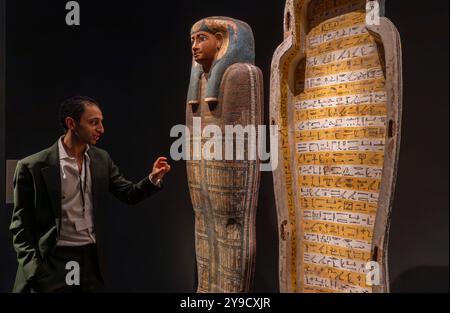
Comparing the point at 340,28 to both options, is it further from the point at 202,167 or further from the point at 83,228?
the point at 83,228

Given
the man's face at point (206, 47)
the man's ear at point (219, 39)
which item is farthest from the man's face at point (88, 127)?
the man's ear at point (219, 39)

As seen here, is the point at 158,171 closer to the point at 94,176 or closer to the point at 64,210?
the point at 94,176

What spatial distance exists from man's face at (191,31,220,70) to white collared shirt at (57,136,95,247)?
0.85 m

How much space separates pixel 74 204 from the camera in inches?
106

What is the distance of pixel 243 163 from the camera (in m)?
2.73

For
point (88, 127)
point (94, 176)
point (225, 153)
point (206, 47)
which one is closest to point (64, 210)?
point (94, 176)

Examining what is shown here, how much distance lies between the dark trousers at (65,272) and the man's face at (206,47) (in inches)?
45.4

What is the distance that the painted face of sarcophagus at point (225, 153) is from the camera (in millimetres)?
2732

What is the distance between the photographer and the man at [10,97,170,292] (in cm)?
262

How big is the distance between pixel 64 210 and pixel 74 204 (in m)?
0.06

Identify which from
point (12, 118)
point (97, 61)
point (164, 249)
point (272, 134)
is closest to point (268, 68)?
point (272, 134)

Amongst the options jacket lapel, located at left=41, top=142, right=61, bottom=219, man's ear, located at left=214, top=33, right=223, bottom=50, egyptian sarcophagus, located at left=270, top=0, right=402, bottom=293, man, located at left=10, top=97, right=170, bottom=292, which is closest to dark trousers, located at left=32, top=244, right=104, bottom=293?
man, located at left=10, top=97, right=170, bottom=292

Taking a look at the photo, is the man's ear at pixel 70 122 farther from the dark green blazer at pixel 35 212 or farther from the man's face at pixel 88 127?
the dark green blazer at pixel 35 212

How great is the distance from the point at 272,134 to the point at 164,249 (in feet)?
3.61
